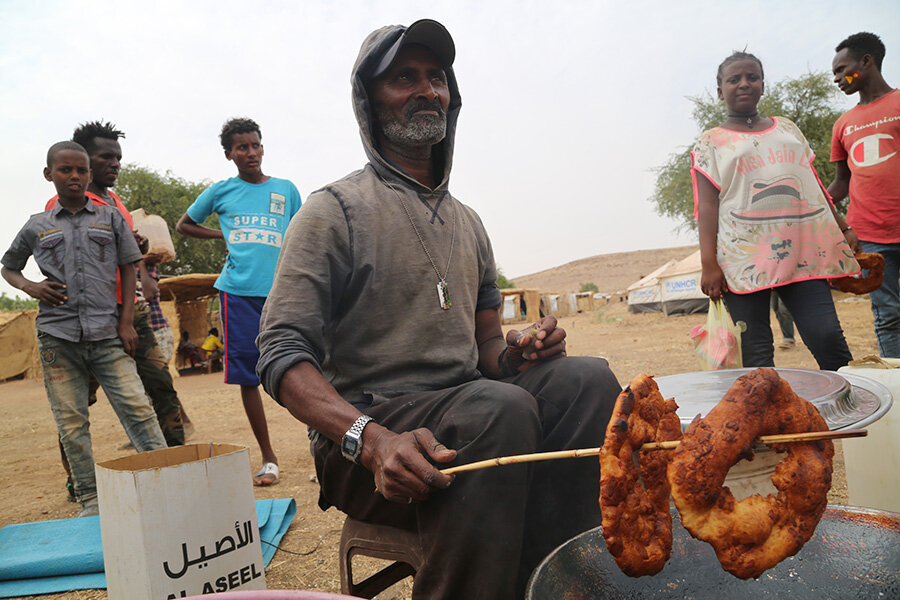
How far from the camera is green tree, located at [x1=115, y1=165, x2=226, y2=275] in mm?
24078

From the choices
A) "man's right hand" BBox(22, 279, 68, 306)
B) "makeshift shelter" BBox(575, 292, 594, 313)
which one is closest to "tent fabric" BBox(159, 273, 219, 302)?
"man's right hand" BBox(22, 279, 68, 306)

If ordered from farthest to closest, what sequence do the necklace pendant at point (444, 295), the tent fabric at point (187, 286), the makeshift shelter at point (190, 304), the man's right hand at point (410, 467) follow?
1. the makeshift shelter at point (190, 304)
2. the tent fabric at point (187, 286)
3. the necklace pendant at point (444, 295)
4. the man's right hand at point (410, 467)

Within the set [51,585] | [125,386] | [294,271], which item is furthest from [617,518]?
[125,386]

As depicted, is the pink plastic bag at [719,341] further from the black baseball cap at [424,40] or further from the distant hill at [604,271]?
the distant hill at [604,271]

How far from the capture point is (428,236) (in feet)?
6.07

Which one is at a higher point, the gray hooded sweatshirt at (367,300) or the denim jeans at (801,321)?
the gray hooded sweatshirt at (367,300)

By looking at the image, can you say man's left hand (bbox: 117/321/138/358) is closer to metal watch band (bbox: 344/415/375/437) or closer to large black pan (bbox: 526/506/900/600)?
metal watch band (bbox: 344/415/375/437)

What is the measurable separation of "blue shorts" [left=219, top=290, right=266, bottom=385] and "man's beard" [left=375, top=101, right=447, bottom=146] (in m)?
2.08

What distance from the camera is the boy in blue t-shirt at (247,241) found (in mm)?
3752

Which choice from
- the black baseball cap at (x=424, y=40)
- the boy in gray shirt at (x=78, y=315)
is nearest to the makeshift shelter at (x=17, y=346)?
the boy in gray shirt at (x=78, y=315)

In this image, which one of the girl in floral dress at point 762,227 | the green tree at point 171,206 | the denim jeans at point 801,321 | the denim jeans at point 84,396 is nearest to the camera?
the denim jeans at point 801,321

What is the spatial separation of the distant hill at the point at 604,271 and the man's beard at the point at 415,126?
6021 cm

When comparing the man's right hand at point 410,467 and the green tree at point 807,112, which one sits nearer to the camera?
the man's right hand at point 410,467

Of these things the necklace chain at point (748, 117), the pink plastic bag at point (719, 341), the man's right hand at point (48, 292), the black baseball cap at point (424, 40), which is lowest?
the pink plastic bag at point (719, 341)
